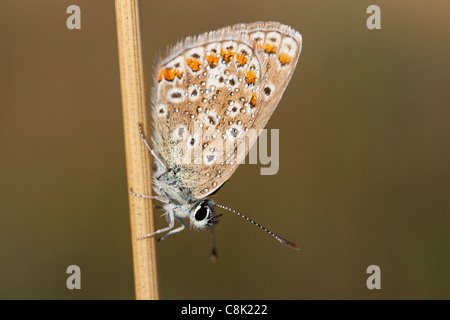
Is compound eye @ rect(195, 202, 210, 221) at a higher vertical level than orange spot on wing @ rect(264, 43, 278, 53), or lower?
lower

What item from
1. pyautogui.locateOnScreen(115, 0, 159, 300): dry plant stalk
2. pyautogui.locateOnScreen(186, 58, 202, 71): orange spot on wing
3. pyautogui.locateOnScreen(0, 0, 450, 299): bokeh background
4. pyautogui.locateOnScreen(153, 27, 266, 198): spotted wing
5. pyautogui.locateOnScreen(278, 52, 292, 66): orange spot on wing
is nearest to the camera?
pyautogui.locateOnScreen(115, 0, 159, 300): dry plant stalk

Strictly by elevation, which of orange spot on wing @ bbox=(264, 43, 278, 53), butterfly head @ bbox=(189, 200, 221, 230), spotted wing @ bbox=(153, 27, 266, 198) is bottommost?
butterfly head @ bbox=(189, 200, 221, 230)

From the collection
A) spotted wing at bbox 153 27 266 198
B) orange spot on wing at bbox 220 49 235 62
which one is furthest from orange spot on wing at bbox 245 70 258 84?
orange spot on wing at bbox 220 49 235 62

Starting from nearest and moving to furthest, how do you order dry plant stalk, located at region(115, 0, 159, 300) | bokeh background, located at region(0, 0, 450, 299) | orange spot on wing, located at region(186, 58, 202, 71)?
dry plant stalk, located at region(115, 0, 159, 300) → orange spot on wing, located at region(186, 58, 202, 71) → bokeh background, located at region(0, 0, 450, 299)

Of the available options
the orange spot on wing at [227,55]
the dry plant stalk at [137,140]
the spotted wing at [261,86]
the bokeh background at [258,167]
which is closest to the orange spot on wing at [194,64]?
the orange spot on wing at [227,55]

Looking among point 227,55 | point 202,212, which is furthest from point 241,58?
point 202,212

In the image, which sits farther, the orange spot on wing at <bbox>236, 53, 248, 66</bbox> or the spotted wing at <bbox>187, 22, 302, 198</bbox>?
the orange spot on wing at <bbox>236, 53, 248, 66</bbox>

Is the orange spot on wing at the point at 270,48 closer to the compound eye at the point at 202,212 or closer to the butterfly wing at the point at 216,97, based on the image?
the butterfly wing at the point at 216,97

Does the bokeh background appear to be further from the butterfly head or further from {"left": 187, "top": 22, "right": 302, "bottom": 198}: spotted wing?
{"left": 187, "top": 22, "right": 302, "bottom": 198}: spotted wing
